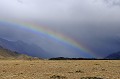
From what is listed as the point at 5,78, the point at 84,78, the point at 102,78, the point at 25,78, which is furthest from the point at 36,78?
the point at 102,78

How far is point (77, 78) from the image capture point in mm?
29094

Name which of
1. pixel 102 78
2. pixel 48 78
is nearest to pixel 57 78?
pixel 48 78

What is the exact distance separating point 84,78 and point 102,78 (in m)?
1.90

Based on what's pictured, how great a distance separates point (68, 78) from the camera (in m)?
29.0

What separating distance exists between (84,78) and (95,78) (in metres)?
1.18

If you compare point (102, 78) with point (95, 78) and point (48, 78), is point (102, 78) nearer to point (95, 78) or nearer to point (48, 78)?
point (95, 78)

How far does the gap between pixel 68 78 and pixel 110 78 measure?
4.53m

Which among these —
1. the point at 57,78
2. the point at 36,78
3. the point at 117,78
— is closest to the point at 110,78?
the point at 117,78

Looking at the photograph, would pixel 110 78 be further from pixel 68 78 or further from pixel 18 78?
pixel 18 78

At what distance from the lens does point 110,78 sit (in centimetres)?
2900

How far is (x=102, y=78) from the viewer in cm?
2859

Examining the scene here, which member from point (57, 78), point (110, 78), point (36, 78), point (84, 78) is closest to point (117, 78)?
point (110, 78)

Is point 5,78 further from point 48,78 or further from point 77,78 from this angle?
point 77,78

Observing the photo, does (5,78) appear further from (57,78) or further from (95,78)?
(95,78)
